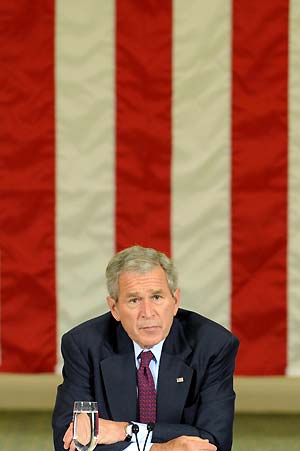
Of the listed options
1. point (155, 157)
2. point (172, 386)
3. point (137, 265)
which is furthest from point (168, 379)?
point (155, 157)

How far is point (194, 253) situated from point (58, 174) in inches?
29.4

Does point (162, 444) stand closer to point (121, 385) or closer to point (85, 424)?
point (121, 385)

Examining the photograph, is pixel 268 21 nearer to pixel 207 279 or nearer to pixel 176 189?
pixel 176 189

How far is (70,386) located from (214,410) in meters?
0.42

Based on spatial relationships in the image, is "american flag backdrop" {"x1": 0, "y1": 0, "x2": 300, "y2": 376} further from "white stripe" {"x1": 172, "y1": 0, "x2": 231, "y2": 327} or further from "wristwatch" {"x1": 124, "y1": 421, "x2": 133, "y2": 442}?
"wristwatch" {"x1": 124, "y1": 421, "x2": 133, "y2": 442}

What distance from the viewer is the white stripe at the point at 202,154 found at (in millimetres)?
4383

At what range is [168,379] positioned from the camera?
105 inches

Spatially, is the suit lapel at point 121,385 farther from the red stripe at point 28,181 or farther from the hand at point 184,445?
the red stripe at point 28,181

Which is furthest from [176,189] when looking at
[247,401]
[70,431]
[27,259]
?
[70,431]

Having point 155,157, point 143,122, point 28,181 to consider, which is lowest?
point 28,181

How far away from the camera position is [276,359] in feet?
14.8

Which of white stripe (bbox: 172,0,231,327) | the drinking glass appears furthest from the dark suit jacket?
white stripe (bbox: 172,0,231,327)

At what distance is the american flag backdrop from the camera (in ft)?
14.4

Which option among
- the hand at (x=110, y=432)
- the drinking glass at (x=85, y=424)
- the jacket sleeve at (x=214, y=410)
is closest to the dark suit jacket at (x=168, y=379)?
the jacket sleeve at (x=214, y=410)
